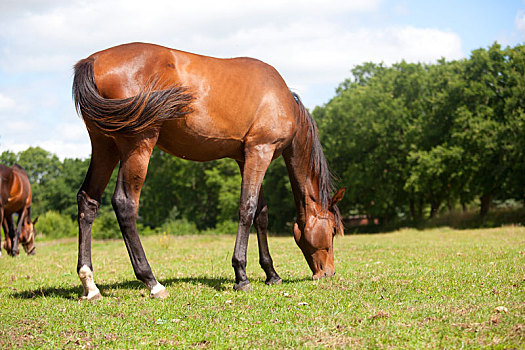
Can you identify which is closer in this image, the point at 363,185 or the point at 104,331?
the point at 104,331

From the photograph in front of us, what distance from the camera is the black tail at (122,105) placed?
18.4ft

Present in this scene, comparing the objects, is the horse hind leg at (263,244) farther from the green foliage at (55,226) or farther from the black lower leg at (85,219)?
the green foliage at (55,226)

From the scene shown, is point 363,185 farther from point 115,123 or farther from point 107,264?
point 115,123

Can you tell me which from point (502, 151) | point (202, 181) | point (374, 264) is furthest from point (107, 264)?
point (202, 181)

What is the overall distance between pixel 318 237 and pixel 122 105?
3659 mm

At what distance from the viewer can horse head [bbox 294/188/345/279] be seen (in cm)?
743

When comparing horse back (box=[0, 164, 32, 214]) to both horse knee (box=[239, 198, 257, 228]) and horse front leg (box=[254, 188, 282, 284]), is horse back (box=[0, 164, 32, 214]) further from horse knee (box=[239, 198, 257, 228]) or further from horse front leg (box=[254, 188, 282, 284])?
horse knee (box=[239, 198, 257, 228])

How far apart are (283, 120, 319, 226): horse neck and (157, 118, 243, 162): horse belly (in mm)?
1012

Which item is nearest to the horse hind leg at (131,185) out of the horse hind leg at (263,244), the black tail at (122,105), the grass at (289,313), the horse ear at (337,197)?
the black tail at (122,105)

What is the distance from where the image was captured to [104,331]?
4.47 meters

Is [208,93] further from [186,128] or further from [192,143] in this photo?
[192,143]

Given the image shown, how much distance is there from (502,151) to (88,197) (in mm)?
30346

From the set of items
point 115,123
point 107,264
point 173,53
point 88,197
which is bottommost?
point 107,264

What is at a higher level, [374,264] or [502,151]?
[502,151]
